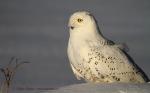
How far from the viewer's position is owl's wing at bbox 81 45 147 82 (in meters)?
5.80

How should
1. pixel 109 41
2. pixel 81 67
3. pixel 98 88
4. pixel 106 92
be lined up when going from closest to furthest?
pixel 106 92 → pixel 98 88 → pixel 81 67 → pixel 109 41

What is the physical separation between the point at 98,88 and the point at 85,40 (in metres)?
1.79

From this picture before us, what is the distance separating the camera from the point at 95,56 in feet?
19.0

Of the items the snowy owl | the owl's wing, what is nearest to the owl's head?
the snowy owl

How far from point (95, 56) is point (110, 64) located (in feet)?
1.06

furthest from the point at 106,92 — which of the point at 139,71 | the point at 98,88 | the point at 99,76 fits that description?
the point at 139,71

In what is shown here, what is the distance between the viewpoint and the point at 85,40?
240 inches

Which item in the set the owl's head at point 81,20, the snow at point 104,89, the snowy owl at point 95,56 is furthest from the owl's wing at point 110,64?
the snow at point 104,89

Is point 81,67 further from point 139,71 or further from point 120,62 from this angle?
point 139,71

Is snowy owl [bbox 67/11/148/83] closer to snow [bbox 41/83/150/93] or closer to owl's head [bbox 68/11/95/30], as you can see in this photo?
owl's head [bbox 68/11/95/30]

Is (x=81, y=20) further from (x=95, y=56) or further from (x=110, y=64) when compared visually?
(x=110, y=64)

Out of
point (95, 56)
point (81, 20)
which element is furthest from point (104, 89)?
point (81, 20)

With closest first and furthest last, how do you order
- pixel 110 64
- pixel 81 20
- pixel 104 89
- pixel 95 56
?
pixel 104 89 → pixel 95 56 → pixel 110 64 → pixel 81 20

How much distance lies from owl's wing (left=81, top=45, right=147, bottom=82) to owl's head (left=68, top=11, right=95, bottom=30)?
24.2 inches
